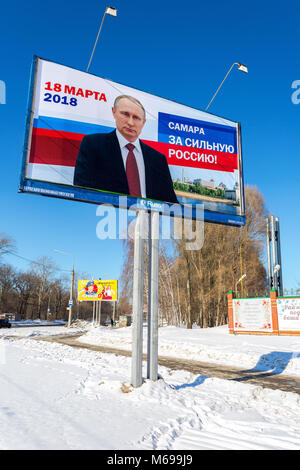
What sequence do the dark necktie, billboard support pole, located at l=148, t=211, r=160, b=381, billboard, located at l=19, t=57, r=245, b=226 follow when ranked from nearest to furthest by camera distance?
billboard support pole, located at l=148, t=211, r=160, b=381 → billboard, located at l=19, t=57, r=245, b=226 → the dark necktie

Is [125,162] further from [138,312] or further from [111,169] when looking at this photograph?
[138,312]

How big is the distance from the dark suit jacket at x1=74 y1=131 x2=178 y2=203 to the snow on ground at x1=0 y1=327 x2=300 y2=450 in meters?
4.50

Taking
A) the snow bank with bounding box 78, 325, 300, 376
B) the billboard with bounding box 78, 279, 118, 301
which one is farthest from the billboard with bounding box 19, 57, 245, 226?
the billboard with bounding box 78, 279, 118, 301

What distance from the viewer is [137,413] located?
5281mm

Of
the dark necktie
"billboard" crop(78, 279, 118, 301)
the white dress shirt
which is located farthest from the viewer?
"billboard" crop(78, 279, 118, 301)

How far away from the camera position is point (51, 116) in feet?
25.1

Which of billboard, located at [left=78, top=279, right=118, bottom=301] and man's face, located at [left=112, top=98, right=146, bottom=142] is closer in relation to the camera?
man's face, located at [left=112, top=98, right=146, bottom=142]

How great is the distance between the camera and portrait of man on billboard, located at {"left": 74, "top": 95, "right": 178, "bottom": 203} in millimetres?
7750

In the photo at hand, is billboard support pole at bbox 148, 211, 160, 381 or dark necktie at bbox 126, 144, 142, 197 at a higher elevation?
dark necktie at bbox 126, 144, 142, 197

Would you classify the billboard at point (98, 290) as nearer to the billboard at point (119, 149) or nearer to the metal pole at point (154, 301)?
the billboard at point (119, 149)

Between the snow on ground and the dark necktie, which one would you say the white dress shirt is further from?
the snow on ground

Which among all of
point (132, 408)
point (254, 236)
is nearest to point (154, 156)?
point (132, 408)

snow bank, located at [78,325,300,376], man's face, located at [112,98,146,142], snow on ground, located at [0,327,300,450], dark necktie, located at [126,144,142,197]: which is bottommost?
snow bank, located at [78,325,300,376]

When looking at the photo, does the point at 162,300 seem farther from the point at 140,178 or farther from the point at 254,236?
the point at 140,178
